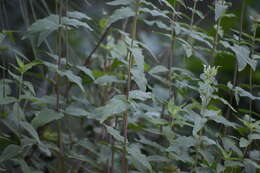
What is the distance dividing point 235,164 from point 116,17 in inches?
21.3

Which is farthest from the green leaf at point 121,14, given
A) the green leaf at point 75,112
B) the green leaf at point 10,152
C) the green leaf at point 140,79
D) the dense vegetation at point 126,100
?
the green leaf at point 10,152

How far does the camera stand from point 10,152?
3.83 feet

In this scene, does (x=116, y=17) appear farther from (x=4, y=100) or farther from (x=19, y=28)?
(x=19, y=28)

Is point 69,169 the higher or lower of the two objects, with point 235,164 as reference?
lower

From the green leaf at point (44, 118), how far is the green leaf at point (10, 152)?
81mm

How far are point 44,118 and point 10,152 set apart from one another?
0.42 ft

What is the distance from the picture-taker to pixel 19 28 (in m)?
2.07

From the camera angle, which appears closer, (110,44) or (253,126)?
(253,126)

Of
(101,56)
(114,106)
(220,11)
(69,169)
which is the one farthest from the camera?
(101,56)

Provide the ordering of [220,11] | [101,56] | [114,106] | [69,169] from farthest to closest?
[101,56]
[69,169]
[220,11]
[114,106]

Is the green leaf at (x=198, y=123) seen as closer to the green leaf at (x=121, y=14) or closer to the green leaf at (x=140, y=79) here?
the green leaf at (x=140, y=79)

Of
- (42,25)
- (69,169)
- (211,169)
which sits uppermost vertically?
(42,25)

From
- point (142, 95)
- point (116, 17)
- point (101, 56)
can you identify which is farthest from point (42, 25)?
point (101, 56)

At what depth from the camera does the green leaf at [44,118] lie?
3.85 feet
